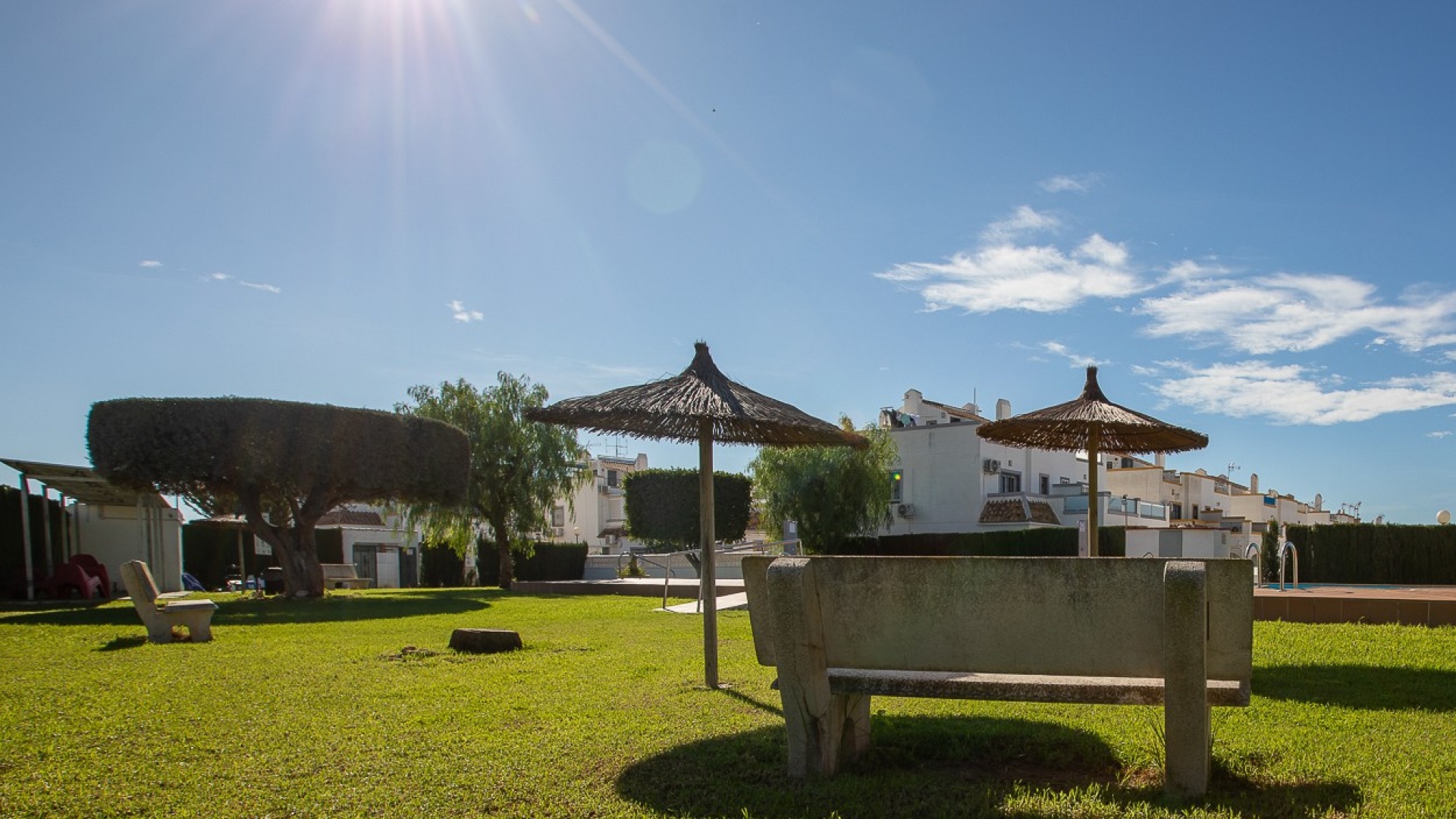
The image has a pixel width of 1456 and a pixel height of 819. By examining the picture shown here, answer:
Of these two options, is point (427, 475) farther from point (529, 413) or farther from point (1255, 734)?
point (1255, 734)

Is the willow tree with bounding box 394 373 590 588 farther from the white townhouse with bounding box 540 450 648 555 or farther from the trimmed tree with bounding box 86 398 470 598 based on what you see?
the white townhouse with bounding box 540 450 648 555

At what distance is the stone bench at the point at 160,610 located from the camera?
10477 millimetres

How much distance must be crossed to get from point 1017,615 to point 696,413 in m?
3.36

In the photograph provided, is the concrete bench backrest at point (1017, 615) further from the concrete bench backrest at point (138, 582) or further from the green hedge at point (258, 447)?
the green hedge at point (258, 447)

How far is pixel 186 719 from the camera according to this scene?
6.03 m

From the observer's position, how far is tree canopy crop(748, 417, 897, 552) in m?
36.3

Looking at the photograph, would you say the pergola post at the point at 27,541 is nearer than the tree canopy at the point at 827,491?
Yes

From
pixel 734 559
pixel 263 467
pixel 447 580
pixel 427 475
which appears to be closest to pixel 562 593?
pixel 427 475

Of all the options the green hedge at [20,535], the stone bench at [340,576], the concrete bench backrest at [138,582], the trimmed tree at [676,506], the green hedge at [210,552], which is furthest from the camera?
the trimmed tree at [676,506]

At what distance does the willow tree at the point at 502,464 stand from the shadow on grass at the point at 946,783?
966 inches

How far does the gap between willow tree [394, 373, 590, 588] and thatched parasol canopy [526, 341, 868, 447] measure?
21.4 meters

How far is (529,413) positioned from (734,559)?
27.2 meters

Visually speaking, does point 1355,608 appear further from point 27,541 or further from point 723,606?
point 27,541

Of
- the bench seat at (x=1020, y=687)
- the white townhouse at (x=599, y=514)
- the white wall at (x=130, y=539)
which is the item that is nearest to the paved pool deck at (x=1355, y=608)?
the bench seat at (x=1020, y=687)
